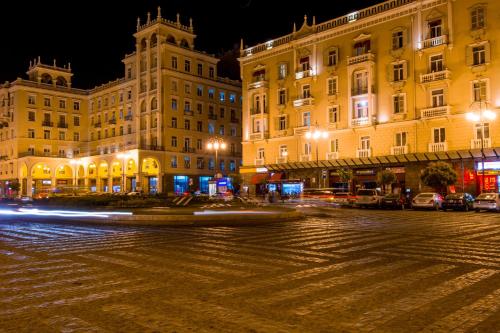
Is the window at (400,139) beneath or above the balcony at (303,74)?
beneath

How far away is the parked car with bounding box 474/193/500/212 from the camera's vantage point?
30828 millimetres

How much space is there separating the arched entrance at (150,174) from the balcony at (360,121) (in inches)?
1154

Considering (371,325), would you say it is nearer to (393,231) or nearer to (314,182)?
(393,231)

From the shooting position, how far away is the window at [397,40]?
1681 inches

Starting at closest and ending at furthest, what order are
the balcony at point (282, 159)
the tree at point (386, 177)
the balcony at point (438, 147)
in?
the balcony at point (438, 147), the tree at point (386, 177), the balcony at point (282, 159)

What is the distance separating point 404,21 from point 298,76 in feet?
40.7

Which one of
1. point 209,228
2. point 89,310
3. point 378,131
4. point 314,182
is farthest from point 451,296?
point 314,182

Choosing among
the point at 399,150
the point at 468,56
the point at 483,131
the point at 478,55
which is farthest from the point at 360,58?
the point at 483,131

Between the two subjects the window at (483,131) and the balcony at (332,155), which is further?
the balcony at (332,155)

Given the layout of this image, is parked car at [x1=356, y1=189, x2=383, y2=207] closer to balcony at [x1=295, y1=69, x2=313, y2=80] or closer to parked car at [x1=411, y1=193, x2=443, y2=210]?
parked car at [x1=411, y1=193, x2=443, y2=210]

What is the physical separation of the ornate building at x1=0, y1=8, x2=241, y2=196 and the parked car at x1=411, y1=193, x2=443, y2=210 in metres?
29.6

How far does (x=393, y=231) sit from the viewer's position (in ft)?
59.9

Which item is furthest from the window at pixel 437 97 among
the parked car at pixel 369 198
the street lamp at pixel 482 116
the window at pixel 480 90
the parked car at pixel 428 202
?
the parked car at pixel 369 198

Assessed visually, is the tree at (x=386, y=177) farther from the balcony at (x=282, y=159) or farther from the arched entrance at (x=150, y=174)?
the arched entrance at (x=150, y=174)
